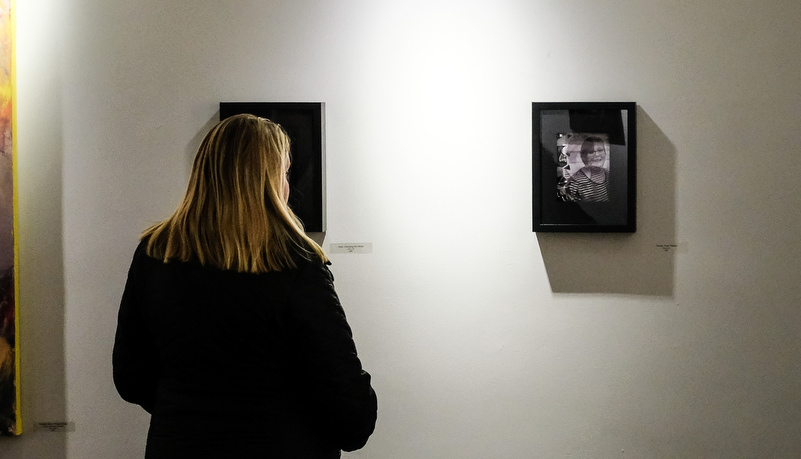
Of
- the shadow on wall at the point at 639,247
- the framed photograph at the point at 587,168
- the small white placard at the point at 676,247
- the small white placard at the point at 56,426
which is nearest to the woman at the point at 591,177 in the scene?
the framed photograph at the point at 587,168

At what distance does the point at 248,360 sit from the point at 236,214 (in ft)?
0.84

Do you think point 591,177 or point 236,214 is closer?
point 236,214

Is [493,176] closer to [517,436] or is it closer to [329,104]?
[329,104]

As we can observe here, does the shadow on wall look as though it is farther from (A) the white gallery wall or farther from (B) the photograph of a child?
(B) the photograph of a child

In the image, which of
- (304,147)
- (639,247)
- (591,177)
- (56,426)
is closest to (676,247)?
(639,247)

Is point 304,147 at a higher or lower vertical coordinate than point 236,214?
higher

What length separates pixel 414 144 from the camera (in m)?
1.90

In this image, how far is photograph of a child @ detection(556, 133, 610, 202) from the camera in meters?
1.86

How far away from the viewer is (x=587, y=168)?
1.86m

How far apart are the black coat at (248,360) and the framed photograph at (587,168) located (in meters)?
0.89

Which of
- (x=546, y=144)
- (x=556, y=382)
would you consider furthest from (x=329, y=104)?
(x=556, y=382)

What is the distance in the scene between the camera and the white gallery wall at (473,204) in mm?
1871

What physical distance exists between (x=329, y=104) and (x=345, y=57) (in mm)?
143

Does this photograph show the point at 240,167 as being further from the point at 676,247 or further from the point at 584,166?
the point at 676,247
